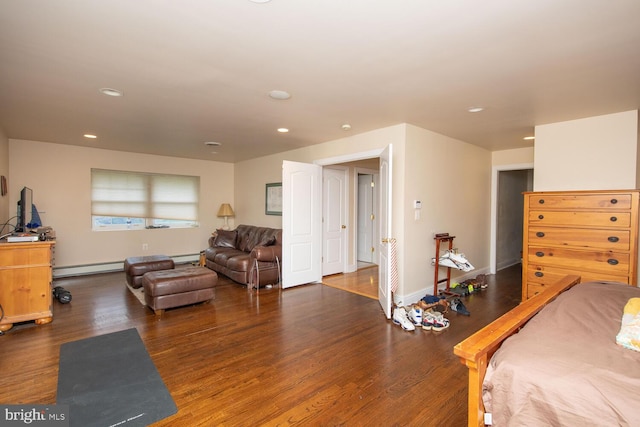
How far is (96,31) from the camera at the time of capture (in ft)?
6.37

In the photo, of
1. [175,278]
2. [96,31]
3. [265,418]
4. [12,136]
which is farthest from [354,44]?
[12,136]

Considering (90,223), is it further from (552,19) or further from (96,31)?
(552,19)

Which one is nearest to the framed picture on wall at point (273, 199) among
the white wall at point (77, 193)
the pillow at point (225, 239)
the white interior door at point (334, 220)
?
the pillow at point (225, 239)

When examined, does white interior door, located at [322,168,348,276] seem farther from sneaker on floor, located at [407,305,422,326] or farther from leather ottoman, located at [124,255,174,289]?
leather ottoman, located at [124,255,174,289]

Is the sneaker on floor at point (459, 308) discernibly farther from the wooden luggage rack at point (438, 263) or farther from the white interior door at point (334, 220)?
the white interior door at point (334, 220)

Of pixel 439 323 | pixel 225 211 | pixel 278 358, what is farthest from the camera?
pixel 225 211

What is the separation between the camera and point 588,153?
12.4 ft

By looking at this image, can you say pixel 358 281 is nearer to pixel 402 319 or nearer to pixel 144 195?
pixel 402 319

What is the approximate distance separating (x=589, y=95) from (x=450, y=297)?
290 centimetres

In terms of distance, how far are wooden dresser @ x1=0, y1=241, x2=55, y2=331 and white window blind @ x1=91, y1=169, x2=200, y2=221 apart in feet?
9.37

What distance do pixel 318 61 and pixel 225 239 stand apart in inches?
191

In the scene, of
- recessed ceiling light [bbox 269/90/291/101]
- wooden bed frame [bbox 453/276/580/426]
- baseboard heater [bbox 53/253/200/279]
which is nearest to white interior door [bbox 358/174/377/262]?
recessed ceiling light [bbox 269/90/291/101]

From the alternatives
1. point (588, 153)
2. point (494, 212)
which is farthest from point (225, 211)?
point (588, 153)

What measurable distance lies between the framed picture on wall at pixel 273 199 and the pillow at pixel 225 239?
0.85m
